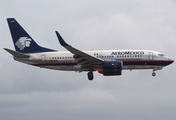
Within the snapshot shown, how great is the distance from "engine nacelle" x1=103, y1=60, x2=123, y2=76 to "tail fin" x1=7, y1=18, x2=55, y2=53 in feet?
33.1

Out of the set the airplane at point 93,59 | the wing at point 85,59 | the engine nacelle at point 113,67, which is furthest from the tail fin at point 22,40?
the engine nacelle at point 113,67

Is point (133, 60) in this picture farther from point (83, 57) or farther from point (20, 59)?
point (20, 59)

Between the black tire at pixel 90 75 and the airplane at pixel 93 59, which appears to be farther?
the black tire at pixel 90 75

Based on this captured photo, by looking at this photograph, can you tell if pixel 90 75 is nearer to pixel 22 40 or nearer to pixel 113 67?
pixel 113 67

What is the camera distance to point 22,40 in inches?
2982

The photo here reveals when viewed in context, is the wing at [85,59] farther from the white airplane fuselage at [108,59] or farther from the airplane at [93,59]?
the white airplane fuselage at [108,59]

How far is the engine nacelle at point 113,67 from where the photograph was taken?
224ft

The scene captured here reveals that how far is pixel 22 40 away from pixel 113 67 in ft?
54.1

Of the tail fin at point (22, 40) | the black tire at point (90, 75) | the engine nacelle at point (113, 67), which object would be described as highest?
the tail fin at point (22, 40)

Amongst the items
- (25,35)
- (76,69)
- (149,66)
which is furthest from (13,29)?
(149,66)

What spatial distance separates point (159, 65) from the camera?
7094 centimetres

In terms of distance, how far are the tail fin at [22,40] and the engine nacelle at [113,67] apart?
397 inches

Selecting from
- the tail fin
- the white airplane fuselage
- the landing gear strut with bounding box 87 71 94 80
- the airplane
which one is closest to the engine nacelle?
the airplane

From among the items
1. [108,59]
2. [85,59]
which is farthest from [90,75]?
[108,59]
